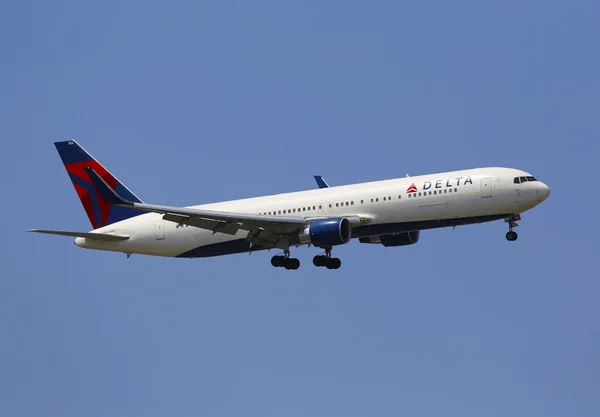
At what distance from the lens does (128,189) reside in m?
68.1

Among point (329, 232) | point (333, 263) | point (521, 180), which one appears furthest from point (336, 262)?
point (521, 180)

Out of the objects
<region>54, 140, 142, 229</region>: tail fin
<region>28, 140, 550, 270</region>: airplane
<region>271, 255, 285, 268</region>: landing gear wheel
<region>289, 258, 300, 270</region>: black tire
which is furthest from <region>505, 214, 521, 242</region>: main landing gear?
<region>54, 140, 142, 229</region>: tail fin

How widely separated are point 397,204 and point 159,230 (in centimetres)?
1498

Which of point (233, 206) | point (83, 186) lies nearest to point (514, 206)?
point (233, 206)

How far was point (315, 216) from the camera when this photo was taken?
61.3 meters

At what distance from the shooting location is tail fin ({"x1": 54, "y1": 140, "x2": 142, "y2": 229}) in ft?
222

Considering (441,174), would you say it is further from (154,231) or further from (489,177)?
(154,231)

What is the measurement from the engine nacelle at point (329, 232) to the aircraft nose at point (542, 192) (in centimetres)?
1003

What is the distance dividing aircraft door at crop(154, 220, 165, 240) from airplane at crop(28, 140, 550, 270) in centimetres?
6

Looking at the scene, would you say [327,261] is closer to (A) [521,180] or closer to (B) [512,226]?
(B) [512,226]

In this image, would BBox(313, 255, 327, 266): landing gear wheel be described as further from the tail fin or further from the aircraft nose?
the aircraft nose

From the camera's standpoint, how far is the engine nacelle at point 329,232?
58.4 m

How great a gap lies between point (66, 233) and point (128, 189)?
6.43 meters

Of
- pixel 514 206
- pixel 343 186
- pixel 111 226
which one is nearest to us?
pixel 514 206
